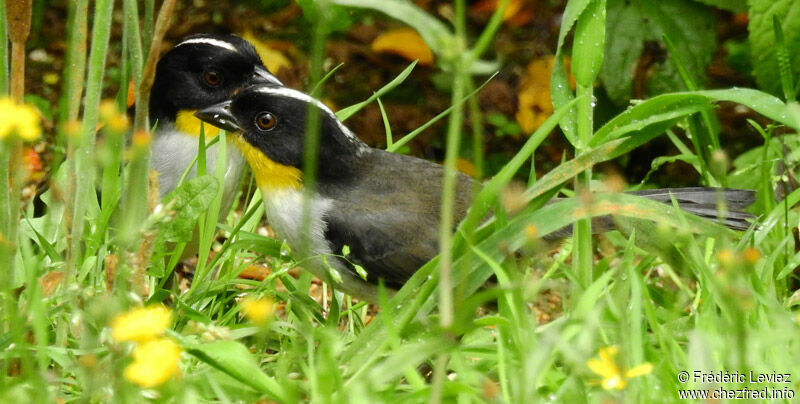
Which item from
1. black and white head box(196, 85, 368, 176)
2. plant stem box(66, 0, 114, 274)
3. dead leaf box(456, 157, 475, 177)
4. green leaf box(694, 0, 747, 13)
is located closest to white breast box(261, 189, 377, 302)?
black and white head box(196, 85, 368, 176)

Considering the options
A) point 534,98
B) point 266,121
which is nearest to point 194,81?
point 266,121

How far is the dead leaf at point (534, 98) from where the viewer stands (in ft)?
17.5

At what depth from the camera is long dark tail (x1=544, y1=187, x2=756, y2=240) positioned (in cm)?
363

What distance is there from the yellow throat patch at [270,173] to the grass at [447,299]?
25 centimetres

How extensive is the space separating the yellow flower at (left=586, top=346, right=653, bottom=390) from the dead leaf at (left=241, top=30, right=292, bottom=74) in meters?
3.45

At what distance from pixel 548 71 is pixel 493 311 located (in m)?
1.90

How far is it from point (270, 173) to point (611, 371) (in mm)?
1766

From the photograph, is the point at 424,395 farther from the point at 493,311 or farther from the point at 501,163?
the point at 501,163

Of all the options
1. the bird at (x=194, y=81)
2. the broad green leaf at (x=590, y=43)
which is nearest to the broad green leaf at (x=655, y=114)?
the broad green leaf at (x=590, y=43)

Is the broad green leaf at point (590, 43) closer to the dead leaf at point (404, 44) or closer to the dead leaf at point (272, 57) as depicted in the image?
the dead leaf at point (404, 44)

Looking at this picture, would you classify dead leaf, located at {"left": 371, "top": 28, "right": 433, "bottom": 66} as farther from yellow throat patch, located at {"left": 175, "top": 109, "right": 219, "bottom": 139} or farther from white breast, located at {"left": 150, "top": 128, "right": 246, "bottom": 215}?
white breast, located at {"left": 150, "top": 128, "right": 246, "bottom": 215}

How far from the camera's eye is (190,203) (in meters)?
3.13

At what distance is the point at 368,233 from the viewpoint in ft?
11.9

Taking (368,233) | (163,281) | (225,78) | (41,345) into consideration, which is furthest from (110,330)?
(225,78)
